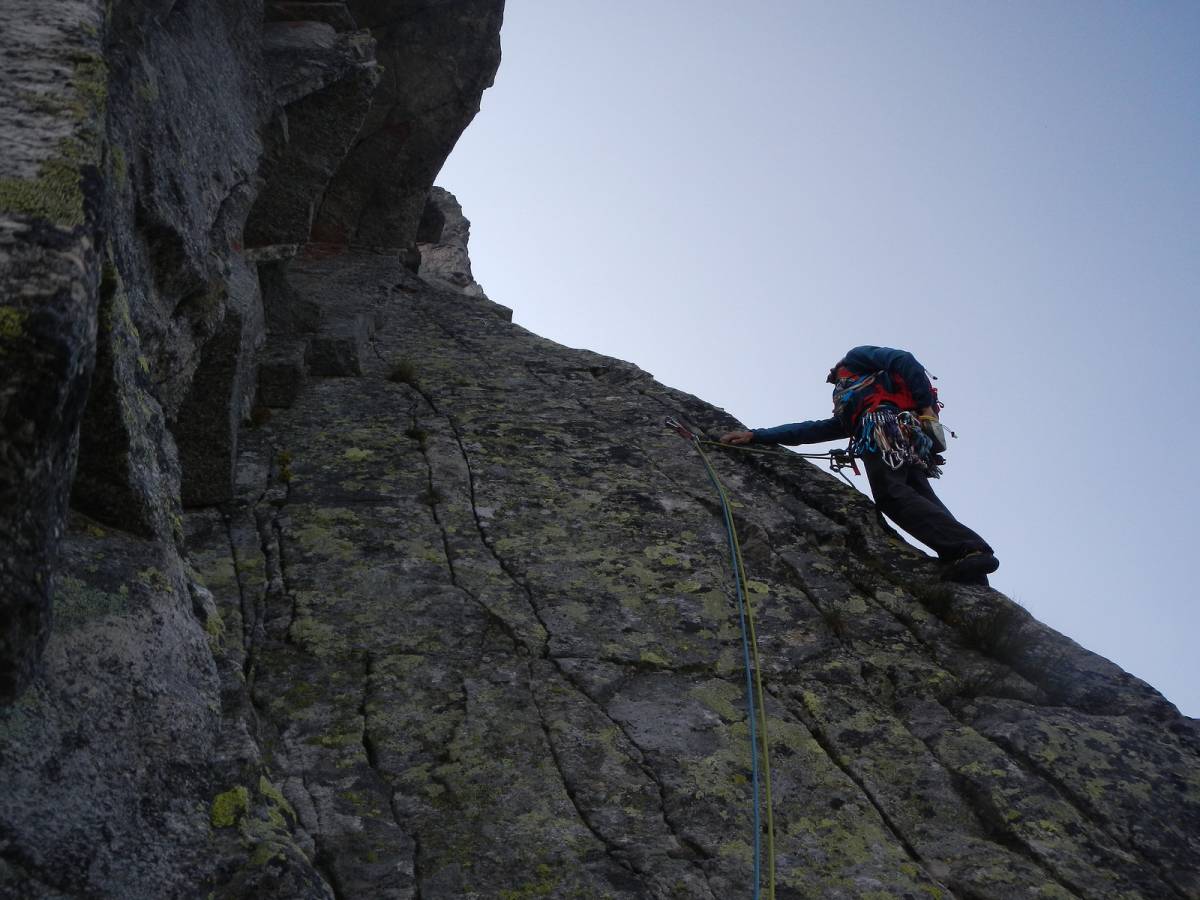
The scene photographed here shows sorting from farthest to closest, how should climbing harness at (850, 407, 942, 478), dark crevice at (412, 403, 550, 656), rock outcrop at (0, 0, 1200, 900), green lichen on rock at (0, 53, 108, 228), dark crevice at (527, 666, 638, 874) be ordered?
climbing harness at (850, 407, 942, 478) < dark crevice at (412, 403, 550, 656) < dark crevice at (527, 666, 638, 874) < rock outcrop at (0, 0, 1200, 900) < green lichen on rock at (0, 53, 108, 228)

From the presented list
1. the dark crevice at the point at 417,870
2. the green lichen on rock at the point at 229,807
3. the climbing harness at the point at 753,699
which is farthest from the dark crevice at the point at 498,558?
the green lichen on rock at the point at 229,807

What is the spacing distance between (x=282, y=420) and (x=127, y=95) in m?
3.59

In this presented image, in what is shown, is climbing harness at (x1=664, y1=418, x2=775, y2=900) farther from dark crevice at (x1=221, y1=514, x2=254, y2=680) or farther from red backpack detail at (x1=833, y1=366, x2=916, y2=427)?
dark crevice at (x1=221, y1=514, x2=254, y2=680)

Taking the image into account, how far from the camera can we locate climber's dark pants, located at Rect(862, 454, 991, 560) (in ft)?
23.6

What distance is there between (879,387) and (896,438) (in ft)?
2.01

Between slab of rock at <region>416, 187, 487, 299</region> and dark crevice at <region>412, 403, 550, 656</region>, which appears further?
slab of rock at <region>416, 187, 487, 299</region>

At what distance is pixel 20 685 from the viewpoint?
2.86 m

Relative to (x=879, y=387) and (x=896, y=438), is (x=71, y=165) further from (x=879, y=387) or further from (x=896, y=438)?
(x=879, y=387)

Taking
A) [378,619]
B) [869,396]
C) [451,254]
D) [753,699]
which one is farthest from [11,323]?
[451,254]

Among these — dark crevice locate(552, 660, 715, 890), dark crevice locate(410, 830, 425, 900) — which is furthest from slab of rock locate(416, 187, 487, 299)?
dark crevice locate(410, 830, 425, 900)

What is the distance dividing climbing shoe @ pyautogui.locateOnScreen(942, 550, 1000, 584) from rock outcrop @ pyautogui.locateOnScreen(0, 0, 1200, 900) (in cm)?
13

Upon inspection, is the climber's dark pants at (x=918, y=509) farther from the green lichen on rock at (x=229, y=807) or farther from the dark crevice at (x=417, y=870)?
the green lichen on rock at (x=229, y=807)

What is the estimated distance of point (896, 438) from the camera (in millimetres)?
8008

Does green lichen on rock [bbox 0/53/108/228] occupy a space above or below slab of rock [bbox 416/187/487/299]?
below
